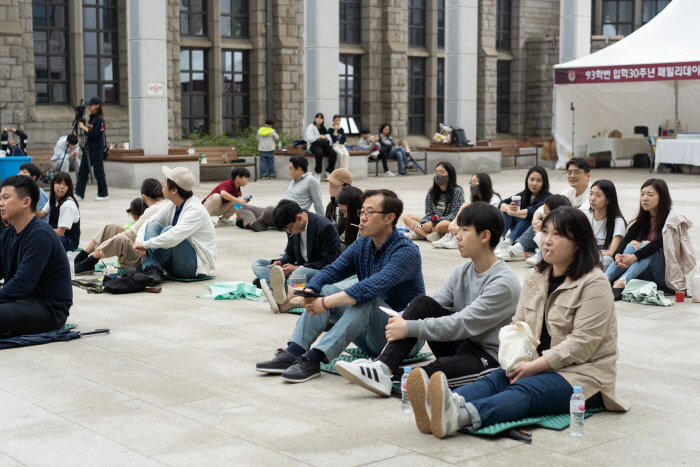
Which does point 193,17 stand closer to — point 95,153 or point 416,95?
point 416,95

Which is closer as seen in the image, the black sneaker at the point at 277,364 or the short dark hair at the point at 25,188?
the black sneaker at the point at 277,364

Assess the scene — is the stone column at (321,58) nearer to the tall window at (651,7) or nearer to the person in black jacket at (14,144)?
the person in black jacket at (14,144)

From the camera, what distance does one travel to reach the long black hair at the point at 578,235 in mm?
4582

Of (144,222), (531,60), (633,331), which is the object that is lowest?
(633,331)

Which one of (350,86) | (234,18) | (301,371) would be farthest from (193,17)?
(301,371)

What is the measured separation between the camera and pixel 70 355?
6230mm

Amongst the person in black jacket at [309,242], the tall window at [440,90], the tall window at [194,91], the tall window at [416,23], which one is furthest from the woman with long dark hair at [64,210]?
the tall window at [440,90]

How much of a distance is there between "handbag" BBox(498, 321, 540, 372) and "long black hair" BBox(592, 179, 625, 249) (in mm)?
4093

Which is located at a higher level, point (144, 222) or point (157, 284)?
point (144, 222)

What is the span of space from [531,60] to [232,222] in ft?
72.6

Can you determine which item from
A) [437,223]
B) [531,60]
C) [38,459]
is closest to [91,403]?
[38,459]

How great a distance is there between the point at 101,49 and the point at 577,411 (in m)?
20.7

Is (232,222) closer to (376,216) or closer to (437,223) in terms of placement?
(437,223)

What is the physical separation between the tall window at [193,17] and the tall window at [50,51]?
3.54m
